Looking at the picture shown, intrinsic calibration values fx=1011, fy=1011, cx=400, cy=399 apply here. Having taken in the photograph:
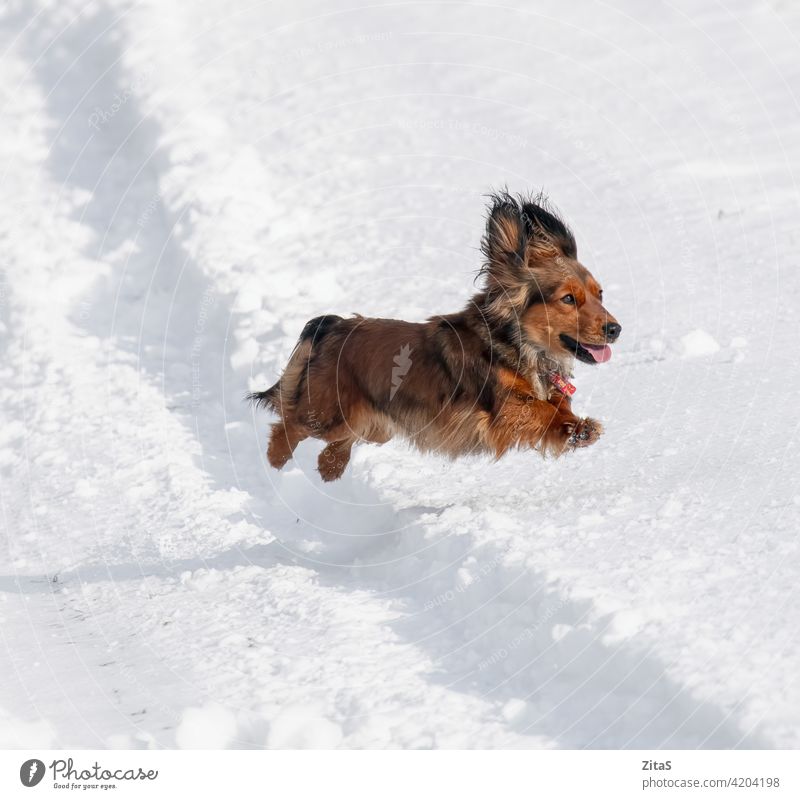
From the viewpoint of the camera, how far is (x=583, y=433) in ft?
17.5

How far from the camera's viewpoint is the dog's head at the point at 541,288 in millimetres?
5309

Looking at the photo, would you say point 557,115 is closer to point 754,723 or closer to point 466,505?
point 466,505

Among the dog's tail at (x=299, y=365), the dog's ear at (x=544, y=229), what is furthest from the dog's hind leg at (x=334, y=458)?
the dog's ear at (x=544, y=229)

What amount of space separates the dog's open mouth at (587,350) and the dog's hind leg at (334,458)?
1.61 m

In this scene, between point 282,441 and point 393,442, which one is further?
point 393,442

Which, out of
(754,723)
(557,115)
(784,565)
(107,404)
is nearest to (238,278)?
(107,404)

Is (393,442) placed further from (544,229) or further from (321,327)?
(544,229)

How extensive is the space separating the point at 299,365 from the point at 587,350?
190cm

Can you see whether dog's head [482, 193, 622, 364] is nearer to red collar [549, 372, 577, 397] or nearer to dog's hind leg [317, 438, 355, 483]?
red collar [549, 372, 577, 397]

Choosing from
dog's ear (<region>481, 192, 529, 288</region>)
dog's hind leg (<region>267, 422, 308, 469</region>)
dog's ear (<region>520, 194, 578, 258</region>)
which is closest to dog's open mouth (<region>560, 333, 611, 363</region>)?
dog's ear (<region>481, 192, 529, 288</region>)

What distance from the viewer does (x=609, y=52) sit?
13.3 m

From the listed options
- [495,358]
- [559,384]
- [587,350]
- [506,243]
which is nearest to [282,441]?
[495,358]

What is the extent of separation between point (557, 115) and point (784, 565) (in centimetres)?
887

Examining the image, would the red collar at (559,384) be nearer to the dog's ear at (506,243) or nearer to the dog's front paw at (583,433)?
the dog's front paw at (583,433)
